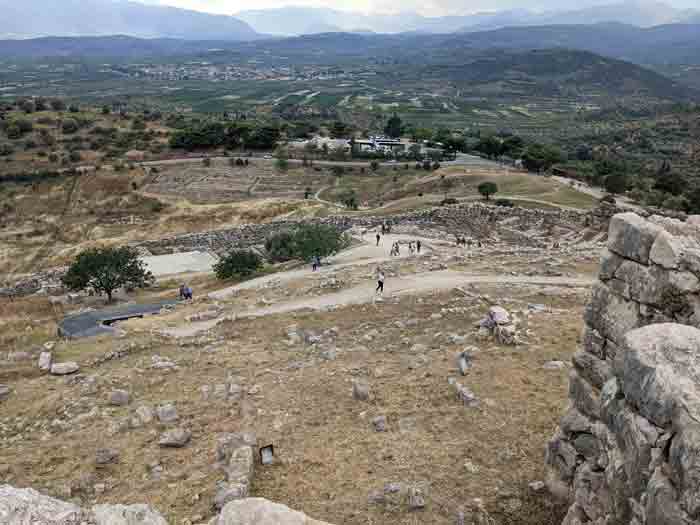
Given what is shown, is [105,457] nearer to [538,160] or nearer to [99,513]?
[99,513]

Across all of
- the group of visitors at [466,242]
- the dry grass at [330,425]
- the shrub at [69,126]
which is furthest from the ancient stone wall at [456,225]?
the shrub at [69,126]

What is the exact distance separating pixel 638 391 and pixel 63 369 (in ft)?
49.6

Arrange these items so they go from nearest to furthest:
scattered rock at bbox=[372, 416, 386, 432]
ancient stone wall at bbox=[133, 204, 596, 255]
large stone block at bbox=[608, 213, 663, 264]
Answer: large stone block at bbox=[608, 213, 663, 264], scattered rock at bbox=[372, 416, 386, 432], ancient stone wall at bbox=[133, 204, 596, 255]

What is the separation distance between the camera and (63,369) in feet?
50.7

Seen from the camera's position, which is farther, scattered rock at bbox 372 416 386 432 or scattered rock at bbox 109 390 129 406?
scattered rock at bbox 109 390 129 406

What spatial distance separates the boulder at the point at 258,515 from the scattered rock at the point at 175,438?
5.65m

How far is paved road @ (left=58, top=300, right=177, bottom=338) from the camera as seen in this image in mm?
20406

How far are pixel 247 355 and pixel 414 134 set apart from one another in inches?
3372

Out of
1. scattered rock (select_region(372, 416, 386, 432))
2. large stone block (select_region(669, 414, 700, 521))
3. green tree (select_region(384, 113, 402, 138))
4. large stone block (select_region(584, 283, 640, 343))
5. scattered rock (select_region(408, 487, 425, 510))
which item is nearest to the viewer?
large stone block (select_region(669, 414, 700, 521))

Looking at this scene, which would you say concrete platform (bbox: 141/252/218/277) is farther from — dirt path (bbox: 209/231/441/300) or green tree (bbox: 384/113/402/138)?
green tree (bbox: 384/113/402/138)

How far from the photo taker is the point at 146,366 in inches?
603

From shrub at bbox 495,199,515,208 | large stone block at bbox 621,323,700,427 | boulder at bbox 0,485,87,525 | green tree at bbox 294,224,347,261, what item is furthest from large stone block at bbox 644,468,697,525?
shrub at bbox 495,199,515,208

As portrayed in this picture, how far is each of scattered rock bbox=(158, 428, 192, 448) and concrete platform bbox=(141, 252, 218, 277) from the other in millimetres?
27051

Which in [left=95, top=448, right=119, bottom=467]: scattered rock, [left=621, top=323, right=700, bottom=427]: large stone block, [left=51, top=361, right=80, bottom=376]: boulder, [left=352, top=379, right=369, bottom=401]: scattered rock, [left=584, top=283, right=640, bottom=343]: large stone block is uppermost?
[left=621, top=323, right=700, bottom=427]: large stone block
